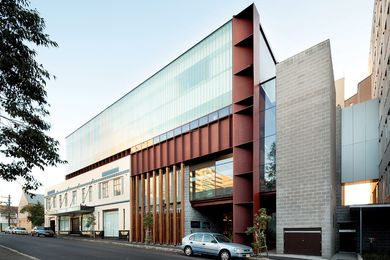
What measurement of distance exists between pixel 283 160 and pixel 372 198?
892 cm

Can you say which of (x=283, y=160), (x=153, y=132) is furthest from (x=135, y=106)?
(x=283, y=160)

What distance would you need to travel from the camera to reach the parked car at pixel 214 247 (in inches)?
861

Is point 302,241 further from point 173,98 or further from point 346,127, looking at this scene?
point 173,98

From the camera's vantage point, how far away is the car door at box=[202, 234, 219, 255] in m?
22.9

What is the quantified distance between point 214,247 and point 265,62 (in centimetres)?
1543

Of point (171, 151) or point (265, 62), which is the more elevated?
point (265, 62)

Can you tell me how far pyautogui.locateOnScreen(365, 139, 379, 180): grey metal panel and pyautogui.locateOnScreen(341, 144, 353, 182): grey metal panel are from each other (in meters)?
1.10

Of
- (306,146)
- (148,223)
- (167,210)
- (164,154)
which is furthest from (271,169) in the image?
(148,223)

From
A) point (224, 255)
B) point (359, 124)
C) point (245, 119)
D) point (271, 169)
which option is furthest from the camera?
point (359, 124)

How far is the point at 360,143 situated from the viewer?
29.6 m

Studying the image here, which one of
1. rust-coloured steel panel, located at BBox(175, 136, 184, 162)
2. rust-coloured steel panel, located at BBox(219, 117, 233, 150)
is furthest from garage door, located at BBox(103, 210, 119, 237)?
rust-coloured steel panel, located at BBox(219, 117, 233, 150)

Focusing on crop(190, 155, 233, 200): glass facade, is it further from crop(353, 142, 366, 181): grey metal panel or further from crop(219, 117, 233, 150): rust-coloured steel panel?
crop(353, 142, 366, 181): grey metal panel

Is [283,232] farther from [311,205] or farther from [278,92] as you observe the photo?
[278,92]

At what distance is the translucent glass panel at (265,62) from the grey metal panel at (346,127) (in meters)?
6.39
